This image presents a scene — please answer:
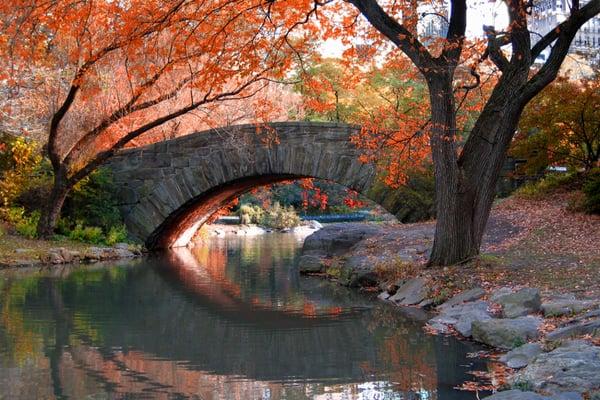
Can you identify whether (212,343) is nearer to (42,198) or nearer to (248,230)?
(42,198)

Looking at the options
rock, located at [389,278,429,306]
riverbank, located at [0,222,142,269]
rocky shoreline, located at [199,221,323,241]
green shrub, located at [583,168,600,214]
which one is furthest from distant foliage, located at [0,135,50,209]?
green shrub, located at [583,168,600,214]

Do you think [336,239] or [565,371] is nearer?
[565,371]

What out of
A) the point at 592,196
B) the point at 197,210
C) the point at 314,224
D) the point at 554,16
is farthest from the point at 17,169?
the point at 314,224

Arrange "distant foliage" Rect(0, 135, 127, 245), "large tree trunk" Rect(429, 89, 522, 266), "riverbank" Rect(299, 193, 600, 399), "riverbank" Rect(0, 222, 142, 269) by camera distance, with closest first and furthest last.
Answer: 1. "riverbank" Rect(299, 193, 600, 399)
2. "large tree trunk" Rect(429, 89, 522, 266)
3. "riverbank" Rect(0, 222, 142, 269)
4. "distant foliage" Rect(0, 135, 127, 245)

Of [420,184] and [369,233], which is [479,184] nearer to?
[369,233]

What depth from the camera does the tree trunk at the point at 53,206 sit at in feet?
53.3

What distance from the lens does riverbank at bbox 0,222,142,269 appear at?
14.7 meters

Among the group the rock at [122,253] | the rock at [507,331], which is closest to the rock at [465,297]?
the rock at [507,331]

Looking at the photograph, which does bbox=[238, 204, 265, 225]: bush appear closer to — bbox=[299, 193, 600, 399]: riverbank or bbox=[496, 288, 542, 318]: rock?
bbox=[299, 193, 600, 399]: riverbank

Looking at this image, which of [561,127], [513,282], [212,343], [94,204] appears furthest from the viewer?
[94,204]

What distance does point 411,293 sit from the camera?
10094mm

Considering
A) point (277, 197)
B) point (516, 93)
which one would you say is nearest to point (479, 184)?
point (516, 93)

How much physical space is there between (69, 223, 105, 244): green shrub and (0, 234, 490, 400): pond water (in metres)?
3.92

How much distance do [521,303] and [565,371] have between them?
259 cm
